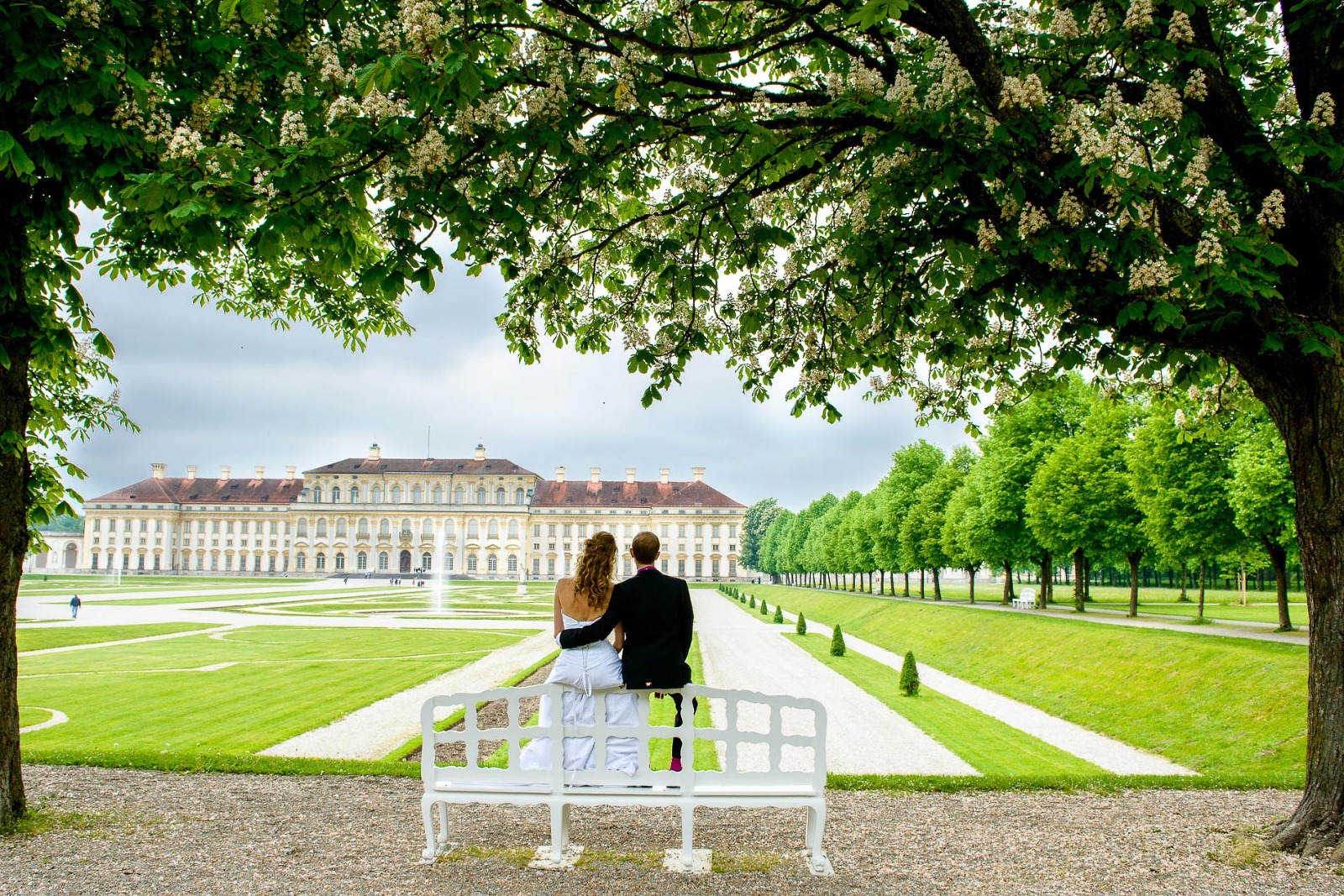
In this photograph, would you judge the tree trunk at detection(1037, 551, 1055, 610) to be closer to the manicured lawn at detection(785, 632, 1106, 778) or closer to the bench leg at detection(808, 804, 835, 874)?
the manicured lawn at detection(785, 632, 1106, 778)

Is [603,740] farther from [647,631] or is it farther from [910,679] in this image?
[910,679]

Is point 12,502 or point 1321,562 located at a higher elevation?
point 12,502

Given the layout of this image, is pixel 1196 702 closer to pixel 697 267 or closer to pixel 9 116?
pixel 697 267

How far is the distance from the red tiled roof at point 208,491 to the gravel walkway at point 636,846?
11531cm

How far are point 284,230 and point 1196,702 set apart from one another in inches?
645

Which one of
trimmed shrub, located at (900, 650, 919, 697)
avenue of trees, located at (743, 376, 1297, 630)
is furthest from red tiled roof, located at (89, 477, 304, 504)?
trimmed shrub, located at (900, 650, 919, 697)

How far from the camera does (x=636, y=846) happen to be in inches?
220

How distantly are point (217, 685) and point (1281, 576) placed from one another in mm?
23677

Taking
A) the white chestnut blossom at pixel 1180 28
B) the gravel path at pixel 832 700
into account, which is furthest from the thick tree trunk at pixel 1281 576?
the white chestnut blossom at pixel 1180 28

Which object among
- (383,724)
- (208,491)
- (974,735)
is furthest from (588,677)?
(208,491)

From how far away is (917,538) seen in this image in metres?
45.1

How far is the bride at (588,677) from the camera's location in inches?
209

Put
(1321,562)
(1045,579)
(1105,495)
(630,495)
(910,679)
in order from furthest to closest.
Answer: (630,495) < (1045,579) < (1105,495) < (910,679) < (1321,562)

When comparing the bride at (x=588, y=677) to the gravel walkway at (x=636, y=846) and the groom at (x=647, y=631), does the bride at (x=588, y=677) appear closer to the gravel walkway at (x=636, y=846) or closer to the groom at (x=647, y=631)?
the groom at (x=647, y=631)
